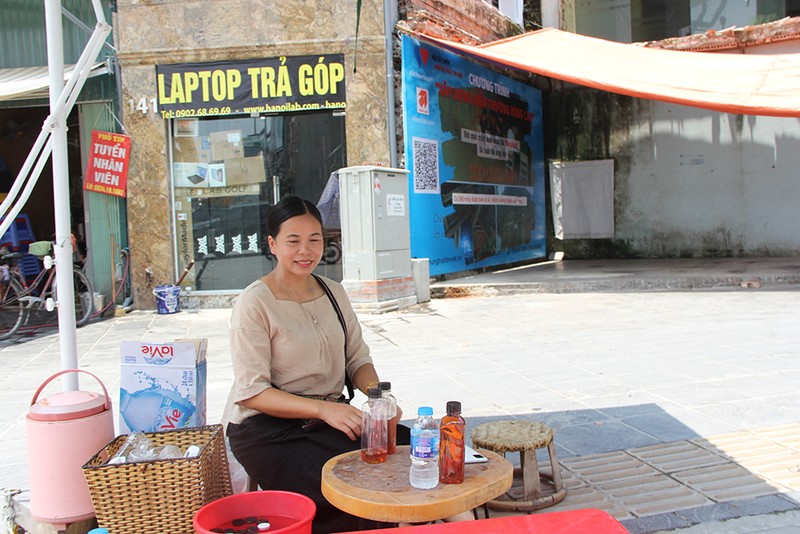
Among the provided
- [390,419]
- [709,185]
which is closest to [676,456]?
[390,419]

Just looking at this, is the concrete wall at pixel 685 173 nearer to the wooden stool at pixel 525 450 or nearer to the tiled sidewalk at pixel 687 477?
the tiled sidewalk at pixel 687 477

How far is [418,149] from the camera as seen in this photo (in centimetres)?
1092

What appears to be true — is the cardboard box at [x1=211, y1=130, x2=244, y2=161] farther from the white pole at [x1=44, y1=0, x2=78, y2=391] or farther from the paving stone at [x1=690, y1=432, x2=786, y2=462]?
the paving stone at [x1=690, y1=432, x2=786, y2=462]

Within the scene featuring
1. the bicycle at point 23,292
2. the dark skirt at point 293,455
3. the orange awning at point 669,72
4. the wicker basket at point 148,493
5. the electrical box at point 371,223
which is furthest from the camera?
the electrical box at point 371,223

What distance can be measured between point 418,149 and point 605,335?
15.9 feet

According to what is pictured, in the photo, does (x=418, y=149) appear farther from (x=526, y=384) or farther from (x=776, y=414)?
(x=776, y=414)

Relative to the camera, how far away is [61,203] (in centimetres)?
309

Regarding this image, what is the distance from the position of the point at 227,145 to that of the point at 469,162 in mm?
4351

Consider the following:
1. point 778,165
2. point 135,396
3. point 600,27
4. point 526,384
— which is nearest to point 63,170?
point 135,396

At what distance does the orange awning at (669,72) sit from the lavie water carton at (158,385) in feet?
24.5

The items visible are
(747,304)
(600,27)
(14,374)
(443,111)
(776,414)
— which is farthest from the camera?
(600,27)

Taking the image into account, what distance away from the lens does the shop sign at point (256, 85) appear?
10.4 meters

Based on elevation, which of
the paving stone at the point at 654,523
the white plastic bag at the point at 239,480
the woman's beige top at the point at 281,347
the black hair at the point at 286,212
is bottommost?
the paving stone at the point at 654,523

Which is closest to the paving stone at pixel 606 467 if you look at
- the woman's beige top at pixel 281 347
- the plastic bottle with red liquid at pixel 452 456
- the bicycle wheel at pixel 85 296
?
the woman's beige top at pixel 281 347
